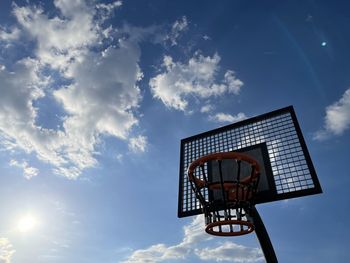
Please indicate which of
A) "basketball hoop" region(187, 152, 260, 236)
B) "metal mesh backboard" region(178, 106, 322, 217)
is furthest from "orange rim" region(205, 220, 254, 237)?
"metal mesh backboard" region(178, 106, 322, 217)

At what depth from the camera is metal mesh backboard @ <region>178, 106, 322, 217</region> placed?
6.72 metres

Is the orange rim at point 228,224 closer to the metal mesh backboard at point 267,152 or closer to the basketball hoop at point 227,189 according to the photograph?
the basketball hoop at point 227,189

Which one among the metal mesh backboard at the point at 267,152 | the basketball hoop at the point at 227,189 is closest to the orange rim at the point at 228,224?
the basketball hoop at the point at 227,189

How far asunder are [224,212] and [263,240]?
5.84 feet

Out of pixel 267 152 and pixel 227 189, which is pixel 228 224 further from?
pixel 267 152

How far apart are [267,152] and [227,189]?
2045 millimetres

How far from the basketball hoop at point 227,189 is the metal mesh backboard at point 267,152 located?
14cm

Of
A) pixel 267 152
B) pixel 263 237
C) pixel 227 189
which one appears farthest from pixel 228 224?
pixel 267 152

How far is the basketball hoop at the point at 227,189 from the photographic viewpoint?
575 centimetres

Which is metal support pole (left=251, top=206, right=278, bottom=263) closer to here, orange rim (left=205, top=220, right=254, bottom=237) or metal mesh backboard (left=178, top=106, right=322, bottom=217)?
metal mesh backboard (left=178, top=106, right=322, bottom=217)

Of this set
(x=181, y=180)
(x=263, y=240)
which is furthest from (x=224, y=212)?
(x=181, y=180)

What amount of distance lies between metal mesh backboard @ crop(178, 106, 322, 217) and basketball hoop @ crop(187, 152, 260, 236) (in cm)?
14

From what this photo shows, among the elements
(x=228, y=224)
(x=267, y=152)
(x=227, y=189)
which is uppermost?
(x=267, y=152)

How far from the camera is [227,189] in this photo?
6.27 metres
